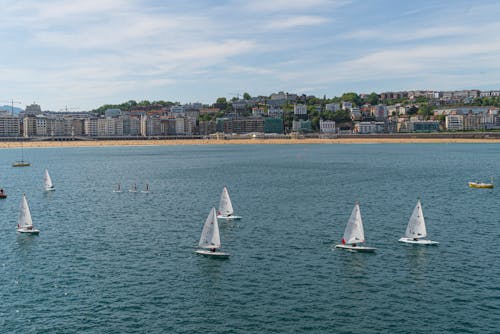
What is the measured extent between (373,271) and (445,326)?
1053 centimetres

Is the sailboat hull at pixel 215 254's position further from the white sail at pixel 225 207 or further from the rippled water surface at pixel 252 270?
the white sail at pixel 225 207

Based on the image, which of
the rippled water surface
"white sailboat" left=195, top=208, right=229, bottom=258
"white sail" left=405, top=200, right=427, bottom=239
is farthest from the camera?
"white sail" left=405, top=200, right=427, bottom=239

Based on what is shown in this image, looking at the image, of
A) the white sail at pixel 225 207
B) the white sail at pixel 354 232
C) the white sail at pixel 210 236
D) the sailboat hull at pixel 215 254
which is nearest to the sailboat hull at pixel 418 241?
the white sail at pixel 354 232

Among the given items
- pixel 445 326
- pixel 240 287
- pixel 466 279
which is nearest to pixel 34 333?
pixel 240 287

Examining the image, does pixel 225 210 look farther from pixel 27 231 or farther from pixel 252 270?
pixel 27 231

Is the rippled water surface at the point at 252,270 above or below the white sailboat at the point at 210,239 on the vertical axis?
below

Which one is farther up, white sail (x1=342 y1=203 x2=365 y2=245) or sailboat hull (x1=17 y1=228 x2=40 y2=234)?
white sail (x1=342 y1=203 x2=365 y2=245)

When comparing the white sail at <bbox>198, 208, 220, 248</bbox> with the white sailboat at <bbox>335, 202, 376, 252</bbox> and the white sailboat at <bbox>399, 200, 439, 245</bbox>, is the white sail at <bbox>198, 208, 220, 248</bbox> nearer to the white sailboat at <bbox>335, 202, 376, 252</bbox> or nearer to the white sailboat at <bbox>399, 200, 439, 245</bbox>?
the white sailboat at <bbox>335, 202, 376, 252</bbox>

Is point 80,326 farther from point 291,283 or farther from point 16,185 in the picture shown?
point 16,185

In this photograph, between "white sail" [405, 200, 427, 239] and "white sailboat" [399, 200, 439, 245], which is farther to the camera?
"white sail" [405, 200, 427, 239]

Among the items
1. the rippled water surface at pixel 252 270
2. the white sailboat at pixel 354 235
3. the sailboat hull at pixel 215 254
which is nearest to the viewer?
the rippled water surface at pixel 252 270

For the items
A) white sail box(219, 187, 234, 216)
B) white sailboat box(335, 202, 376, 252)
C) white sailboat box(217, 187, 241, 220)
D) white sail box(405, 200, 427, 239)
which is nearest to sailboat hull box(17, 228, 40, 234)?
white sailboat box(217, 187, 241, 220)

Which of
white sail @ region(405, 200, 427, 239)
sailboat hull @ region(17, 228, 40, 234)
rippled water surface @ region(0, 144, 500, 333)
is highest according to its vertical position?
white sail @ region(405, 200, 427, 239)

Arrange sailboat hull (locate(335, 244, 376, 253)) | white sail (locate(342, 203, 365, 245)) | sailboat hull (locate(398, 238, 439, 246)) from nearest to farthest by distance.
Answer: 1. sailboat hull (locate(335, 244, 376, 253))
2. white sail (locate(342, 203, 365, 245))
3. sailboat hull (locate(398, 238, 439, 246))
